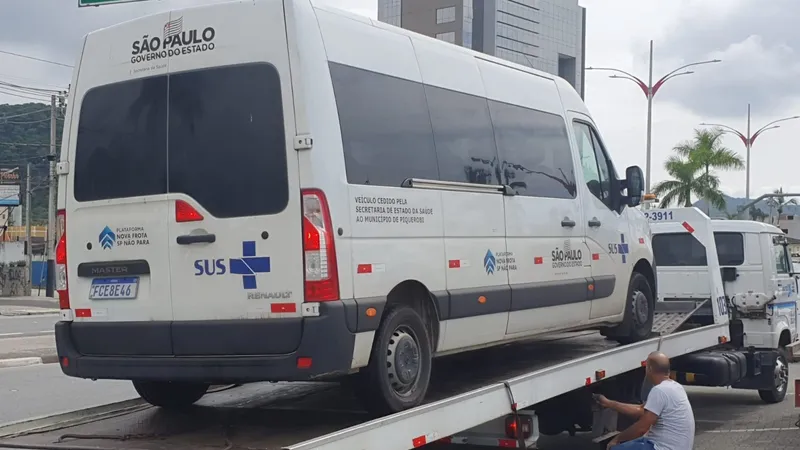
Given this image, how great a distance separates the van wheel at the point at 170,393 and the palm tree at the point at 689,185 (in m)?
41.2

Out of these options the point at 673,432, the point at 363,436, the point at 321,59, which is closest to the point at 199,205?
the point at 321,59

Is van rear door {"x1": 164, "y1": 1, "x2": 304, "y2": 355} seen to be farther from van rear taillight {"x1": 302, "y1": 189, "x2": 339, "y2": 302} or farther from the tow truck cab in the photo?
the tow truck cab

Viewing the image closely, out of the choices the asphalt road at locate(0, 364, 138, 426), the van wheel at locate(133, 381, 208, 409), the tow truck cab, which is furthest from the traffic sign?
the tow truck cab

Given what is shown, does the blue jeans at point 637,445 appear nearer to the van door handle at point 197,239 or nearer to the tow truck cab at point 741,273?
the van door handle at point 197,239

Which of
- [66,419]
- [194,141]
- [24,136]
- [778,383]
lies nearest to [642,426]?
[194,141]

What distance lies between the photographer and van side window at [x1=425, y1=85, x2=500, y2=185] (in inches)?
259

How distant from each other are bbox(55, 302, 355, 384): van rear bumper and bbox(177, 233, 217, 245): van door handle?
1.53 ft

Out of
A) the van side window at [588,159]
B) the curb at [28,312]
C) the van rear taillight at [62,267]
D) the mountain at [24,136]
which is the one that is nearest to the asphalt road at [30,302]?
the curb at [28,312]

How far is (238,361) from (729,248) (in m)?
9.01

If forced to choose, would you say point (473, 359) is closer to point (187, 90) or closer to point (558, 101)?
point (558, 101)

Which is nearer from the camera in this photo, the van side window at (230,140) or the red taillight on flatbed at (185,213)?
the van side window at (230,140)

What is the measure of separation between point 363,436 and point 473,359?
3.50 m

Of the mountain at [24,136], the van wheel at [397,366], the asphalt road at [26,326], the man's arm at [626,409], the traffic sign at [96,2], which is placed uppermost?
the mountain at [24,136]

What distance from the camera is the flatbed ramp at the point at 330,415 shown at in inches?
205
